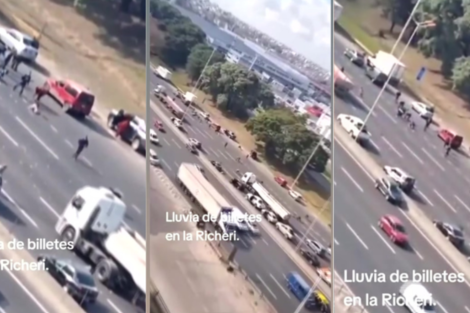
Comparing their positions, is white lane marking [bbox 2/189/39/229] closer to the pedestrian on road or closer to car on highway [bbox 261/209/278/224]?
the pedestrian on road

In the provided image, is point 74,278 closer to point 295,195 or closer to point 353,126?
point 295,195

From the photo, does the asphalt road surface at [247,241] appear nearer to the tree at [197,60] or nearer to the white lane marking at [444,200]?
the tree at [197,60]

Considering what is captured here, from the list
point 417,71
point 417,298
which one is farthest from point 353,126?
point 417,298

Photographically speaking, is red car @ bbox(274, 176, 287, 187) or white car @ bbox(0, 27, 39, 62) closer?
white car @ bbox(0, 27, 39, 62)

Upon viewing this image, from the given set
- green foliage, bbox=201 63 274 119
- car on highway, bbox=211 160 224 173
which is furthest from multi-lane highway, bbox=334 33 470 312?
car on highway, bbox=211 160 224 173

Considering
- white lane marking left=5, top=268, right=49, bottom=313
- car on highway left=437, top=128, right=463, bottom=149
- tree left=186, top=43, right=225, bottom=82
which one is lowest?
white lane marking left=5, top=268, right=49, bottom=313

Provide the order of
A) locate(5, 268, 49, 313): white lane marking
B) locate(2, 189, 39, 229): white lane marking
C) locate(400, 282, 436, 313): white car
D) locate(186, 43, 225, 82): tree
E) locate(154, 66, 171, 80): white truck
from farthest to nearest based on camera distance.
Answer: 1. locate(186, 43, 225, 82): tree
2. locate(154, 66, 171, 80): white truck
3. locate(400, 282, 436, 313): white car
4. locate(2, 189, 39, 229): white lane marking
5. locate(5, 268, 49, 313): white lane marking
